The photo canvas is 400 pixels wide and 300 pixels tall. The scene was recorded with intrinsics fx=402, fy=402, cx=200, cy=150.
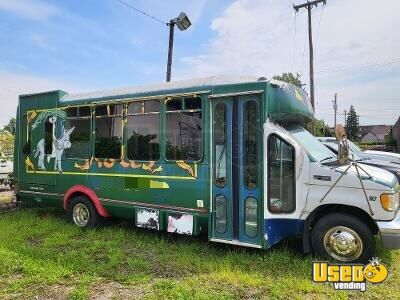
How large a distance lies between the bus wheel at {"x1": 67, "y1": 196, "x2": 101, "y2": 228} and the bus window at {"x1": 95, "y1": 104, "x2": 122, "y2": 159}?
106 centimetres

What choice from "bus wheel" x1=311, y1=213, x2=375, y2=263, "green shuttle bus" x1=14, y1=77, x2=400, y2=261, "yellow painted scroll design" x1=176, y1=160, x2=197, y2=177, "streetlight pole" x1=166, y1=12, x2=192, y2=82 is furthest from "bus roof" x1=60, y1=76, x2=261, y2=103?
"streetlight pole" x1=166, y1=12, x2=192, y2=82

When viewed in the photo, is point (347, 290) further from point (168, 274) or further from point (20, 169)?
point (20, 169)

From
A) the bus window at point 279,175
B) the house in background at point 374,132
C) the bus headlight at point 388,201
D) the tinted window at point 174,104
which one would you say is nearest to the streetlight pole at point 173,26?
the tinted window at point 174,104

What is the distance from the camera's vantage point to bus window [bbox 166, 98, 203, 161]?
6582 mm

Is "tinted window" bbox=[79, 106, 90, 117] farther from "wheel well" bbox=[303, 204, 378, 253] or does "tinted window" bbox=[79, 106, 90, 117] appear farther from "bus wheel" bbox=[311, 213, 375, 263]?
"bus wheel" bbox=[311, 213, 375, 263]

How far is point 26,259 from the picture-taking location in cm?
619

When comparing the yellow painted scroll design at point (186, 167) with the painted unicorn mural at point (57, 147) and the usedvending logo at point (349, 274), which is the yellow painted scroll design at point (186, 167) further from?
the painted unicorn mural at point (57, 147)

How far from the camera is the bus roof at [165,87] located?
6.39 m

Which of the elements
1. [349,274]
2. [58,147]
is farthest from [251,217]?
[58,147]

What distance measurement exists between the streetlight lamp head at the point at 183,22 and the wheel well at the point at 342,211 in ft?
36.8

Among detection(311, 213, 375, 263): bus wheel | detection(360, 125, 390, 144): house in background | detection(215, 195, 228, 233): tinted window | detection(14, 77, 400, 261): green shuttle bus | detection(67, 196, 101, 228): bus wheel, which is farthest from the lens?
detection(360, 125, 390, 144): house in background

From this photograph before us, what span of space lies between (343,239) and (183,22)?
11.7 meters

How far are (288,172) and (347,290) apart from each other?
177 cm

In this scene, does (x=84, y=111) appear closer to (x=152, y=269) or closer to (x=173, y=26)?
(x=152, y=269)
